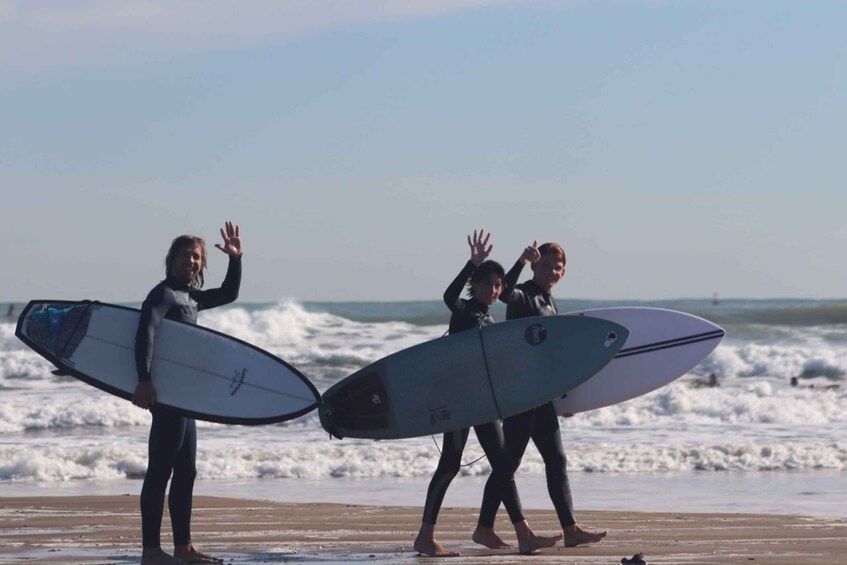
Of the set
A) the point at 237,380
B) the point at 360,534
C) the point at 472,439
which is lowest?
the point at 472,439

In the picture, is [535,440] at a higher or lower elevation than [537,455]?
higher

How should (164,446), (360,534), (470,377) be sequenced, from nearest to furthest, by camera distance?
(164,446) → (470,377) → (360,534)

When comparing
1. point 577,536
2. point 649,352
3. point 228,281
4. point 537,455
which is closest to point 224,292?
point 228,281

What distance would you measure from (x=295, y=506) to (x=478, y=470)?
2547 millimetres

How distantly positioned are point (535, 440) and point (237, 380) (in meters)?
1.45

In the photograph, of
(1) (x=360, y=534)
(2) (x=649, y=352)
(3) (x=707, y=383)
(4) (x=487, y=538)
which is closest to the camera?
(4) (x=487, y=538)

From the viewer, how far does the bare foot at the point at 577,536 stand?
6.30 m

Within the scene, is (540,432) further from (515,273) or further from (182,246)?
(182,246)

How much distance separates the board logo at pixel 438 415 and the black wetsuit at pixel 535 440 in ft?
0.92

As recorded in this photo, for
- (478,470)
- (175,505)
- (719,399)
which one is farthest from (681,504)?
(719,399)

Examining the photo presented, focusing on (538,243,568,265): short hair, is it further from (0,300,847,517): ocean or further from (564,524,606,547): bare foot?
(0,300,847,517): ocean

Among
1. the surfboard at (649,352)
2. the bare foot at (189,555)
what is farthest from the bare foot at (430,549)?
the surfboard at (649,352)

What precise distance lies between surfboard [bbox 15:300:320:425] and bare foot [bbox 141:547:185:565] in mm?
636

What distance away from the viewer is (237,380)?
6316 mm
